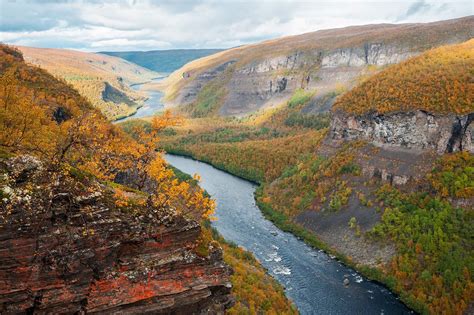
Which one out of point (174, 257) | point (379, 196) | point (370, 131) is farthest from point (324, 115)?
point (174, 257)

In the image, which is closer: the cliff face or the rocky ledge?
the cliff face

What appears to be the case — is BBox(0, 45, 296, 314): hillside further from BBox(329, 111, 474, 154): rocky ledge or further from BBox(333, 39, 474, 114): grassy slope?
BBox(333, 39, 474, 114): grassy slope

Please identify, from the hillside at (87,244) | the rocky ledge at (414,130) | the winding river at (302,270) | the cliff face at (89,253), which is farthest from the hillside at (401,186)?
the cliff face at (89,253)

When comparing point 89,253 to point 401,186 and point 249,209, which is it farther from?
point 249,209

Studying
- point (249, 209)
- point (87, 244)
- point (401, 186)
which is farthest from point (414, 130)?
point (87, 244)

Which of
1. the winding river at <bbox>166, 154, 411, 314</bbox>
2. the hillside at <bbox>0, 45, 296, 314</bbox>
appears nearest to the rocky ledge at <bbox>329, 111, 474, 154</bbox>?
the winding river at <bbox>166, 154, 411, 314</bbox>

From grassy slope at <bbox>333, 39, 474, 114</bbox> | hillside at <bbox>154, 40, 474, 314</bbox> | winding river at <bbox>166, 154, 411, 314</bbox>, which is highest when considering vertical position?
grassy slope at <bbox>333, 39, 474, 114</bbox>
